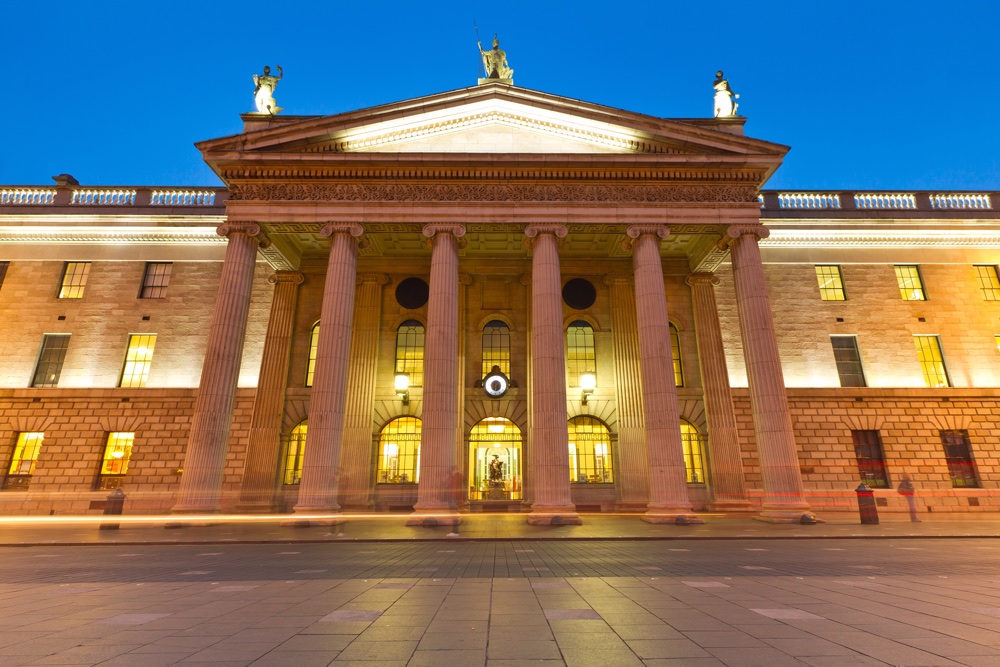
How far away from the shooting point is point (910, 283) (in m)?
26.4

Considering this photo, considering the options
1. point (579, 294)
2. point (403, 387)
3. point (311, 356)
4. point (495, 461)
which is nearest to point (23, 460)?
point (311, 356)

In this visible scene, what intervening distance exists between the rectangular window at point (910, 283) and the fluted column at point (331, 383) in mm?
27476

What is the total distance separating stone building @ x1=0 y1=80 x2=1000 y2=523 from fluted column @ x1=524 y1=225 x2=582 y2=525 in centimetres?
10

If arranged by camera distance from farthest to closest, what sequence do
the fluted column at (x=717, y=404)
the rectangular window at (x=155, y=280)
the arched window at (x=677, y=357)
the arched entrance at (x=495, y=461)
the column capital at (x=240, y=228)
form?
the rectangular window at (x=155, y=280) → the arched window at (x=677, y=357) → the arched entrance at (x=495, y=461) → the fluted column at (x=717, y=404) → the column capital at (x=240, y=228)

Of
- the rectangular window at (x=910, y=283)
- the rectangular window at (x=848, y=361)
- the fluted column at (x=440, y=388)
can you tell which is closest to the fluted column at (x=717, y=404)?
the rectangular window at (x=848, y=361)

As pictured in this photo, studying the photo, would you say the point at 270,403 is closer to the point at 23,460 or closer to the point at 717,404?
the point at 23,460

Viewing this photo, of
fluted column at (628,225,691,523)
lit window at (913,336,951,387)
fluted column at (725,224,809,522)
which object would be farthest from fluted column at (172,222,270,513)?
lit window at (913,336,951,387)

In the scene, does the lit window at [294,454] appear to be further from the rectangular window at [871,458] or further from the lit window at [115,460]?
the rectangular window at [871,458]

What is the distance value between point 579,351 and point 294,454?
14.7 metres

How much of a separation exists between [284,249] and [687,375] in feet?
67.8

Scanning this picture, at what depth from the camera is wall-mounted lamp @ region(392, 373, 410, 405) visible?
79.2 feet

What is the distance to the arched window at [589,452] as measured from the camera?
2397cm

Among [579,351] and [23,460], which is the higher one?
[579,351]

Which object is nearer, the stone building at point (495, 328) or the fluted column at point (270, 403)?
the stone building at point (495, 328)
